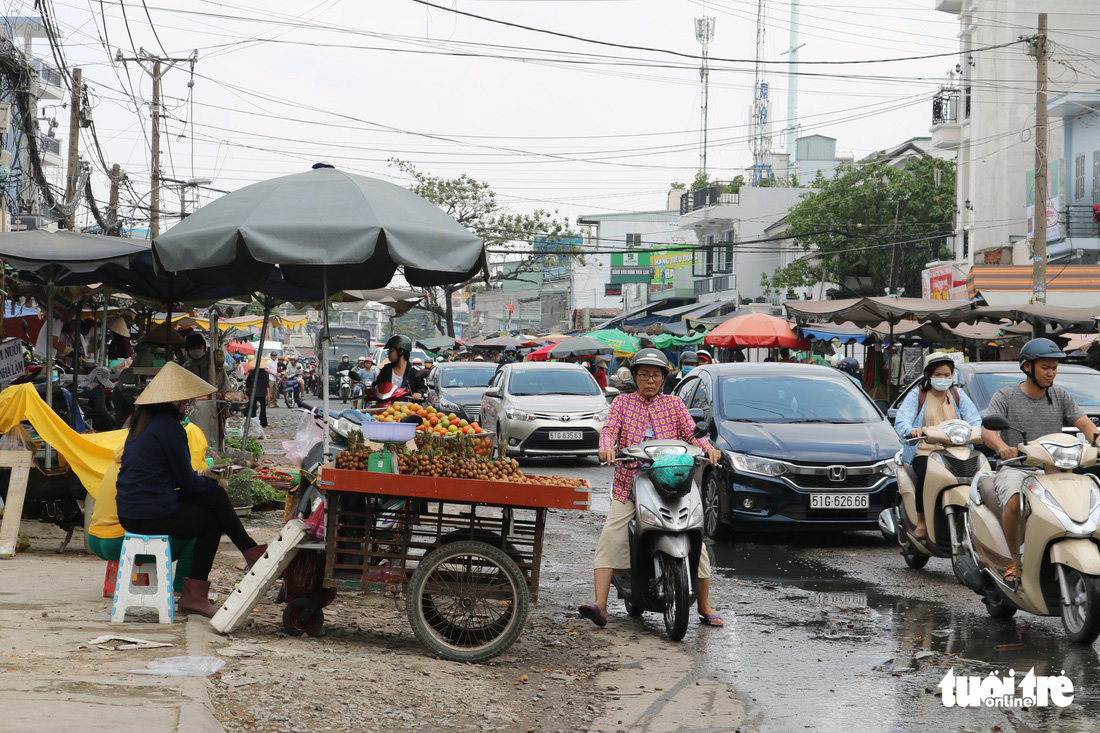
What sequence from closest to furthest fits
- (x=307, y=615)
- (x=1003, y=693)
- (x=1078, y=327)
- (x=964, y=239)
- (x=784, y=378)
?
(x=1003, y=693) → (x=307, y=615) → (x=784, y=378) → (x=1078, y=327) → (x=964, y=239)

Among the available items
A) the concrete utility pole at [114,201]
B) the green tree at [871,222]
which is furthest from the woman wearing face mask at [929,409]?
the green tree at [871,222]

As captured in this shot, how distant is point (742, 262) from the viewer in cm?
5125

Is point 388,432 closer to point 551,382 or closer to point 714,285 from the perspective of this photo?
point 551,382

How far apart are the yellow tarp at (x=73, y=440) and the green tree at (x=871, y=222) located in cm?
3211

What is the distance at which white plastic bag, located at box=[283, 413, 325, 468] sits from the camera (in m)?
6.34

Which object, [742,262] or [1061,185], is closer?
[1061,185]

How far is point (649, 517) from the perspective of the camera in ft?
21.4

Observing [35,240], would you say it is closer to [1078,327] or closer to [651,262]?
[1078,327]

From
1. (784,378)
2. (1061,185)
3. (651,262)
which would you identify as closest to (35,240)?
(784,378)

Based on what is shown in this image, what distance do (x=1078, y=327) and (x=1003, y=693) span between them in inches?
598

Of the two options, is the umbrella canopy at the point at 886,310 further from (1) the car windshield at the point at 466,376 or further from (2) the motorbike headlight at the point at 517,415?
(1) the car windshield at the point at 466,376

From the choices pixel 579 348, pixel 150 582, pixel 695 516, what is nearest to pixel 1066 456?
pixel 695 516

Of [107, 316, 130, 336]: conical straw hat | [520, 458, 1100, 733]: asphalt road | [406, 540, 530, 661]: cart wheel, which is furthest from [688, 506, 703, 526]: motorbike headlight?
[107, 316, 130, 336]: conical straw hat

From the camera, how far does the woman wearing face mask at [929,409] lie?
28.0 ft
